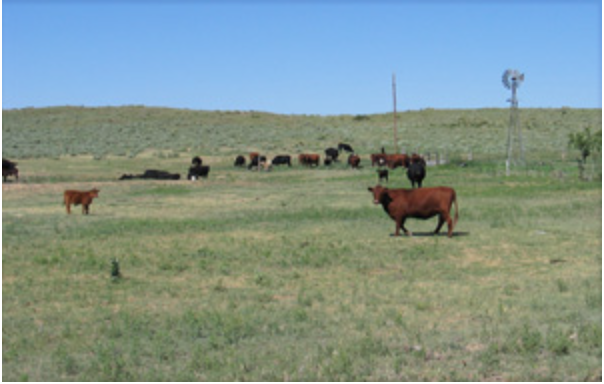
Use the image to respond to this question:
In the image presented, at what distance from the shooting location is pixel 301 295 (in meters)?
11.6

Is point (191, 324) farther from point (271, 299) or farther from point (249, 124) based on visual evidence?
point (249, 124)

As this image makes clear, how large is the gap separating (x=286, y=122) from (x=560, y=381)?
91709 millimetres

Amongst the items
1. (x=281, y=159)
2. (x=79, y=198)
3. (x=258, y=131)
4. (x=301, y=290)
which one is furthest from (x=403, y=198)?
(x=258, y=131)

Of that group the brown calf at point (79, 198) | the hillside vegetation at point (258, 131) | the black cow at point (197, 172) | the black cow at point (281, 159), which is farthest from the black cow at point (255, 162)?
the brown calf at point (79, 198)

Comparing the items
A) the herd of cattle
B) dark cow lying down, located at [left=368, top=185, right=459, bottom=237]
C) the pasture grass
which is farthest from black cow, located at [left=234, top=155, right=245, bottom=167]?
dark cow lying down, located at [left=368, top=185, right=459, bottom=237]

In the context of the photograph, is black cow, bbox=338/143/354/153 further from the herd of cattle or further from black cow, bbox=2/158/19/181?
black cow, bbox=2/158/19/181

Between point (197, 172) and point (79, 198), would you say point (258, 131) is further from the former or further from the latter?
point (79, 198)

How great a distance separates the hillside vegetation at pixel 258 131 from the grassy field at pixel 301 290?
36.1m

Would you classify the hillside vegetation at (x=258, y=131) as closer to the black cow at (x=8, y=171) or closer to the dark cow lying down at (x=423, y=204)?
the black cow at (x=8, y=171)

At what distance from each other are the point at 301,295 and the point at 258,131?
73.1 metres

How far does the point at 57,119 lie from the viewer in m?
103

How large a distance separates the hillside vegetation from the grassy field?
118ft

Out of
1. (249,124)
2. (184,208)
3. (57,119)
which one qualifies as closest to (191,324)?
(184,208)

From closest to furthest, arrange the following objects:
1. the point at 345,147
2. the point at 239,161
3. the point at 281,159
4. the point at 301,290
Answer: the point at 301,290 < the point at 239,161 < the point at 281,159 < the point at 345,147
